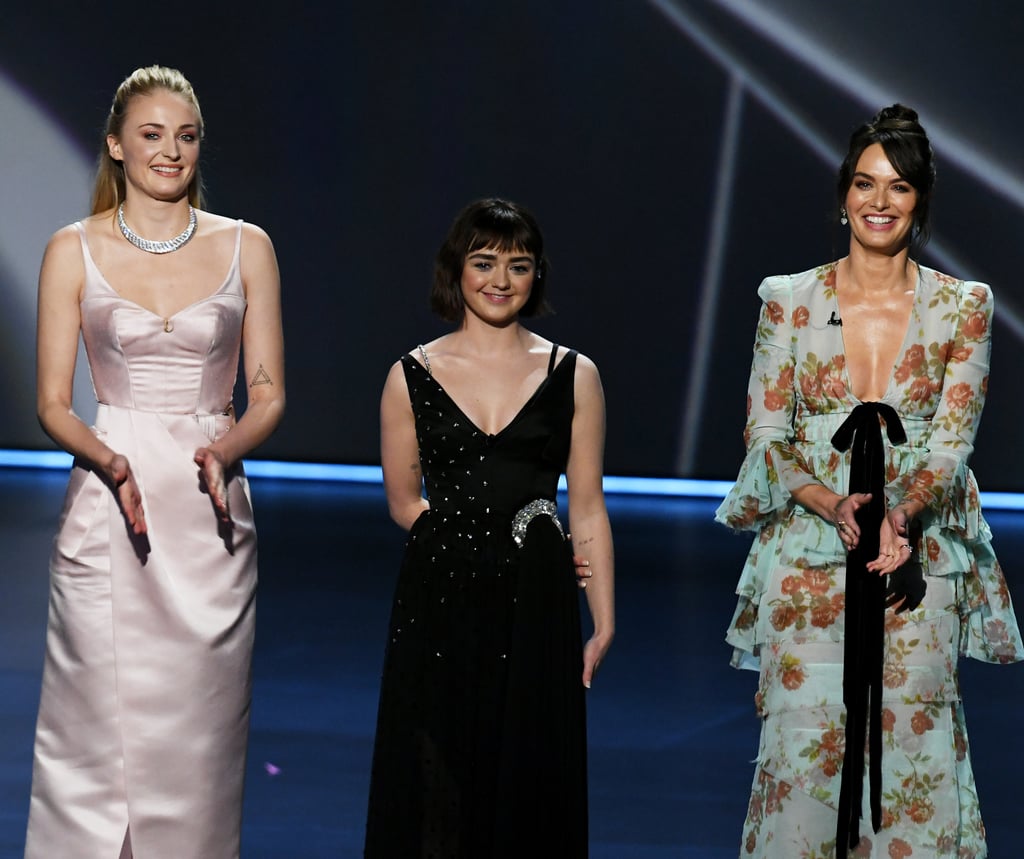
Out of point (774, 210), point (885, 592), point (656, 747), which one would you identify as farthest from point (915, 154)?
point (774, 210)

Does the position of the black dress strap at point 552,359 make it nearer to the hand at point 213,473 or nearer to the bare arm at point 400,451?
the bare arm at point 400,451

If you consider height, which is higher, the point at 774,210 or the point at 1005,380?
the point at 774,210

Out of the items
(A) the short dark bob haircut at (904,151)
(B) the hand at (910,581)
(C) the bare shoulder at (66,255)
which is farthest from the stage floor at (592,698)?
(A) the short dark bob haircut at (904,151)

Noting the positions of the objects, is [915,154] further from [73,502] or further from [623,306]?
A: [623,306]

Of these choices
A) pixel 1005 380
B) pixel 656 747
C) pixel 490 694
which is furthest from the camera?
pixel 1005 380

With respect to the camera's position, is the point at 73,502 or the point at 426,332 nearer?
the point at 73,502

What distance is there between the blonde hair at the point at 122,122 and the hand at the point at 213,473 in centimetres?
50

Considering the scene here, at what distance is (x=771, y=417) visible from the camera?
294cm

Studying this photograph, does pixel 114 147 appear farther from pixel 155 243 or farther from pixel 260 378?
pixel 260 378

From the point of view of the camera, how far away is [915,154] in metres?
2.82

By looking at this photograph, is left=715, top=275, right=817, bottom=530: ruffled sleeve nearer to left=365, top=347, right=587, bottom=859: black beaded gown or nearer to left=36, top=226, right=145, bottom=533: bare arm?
left=365, top=347, right=587, bottom=859: black beaded gown

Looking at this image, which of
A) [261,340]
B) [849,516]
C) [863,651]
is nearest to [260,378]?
[261,340]

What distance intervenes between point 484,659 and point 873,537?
0.70 m

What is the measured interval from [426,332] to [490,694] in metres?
7.63
